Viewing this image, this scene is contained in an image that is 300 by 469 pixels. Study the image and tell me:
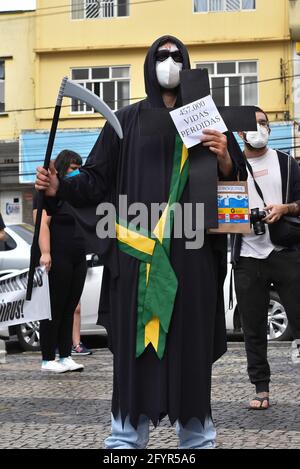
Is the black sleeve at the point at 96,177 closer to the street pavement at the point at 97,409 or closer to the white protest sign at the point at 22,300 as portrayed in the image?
the street pavement at the point at 97,409

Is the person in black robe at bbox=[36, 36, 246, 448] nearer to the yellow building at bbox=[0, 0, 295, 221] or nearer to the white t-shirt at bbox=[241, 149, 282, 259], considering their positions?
the white t-shirt at bbox=[241, 149, 282, 259]

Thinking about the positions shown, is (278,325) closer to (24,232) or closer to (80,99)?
(24,232)

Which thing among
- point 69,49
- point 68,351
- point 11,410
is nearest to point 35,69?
point 69,49

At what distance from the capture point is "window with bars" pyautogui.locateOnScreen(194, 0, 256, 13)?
28.0 metres

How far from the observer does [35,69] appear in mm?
28688

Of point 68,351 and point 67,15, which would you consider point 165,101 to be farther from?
point 67,15

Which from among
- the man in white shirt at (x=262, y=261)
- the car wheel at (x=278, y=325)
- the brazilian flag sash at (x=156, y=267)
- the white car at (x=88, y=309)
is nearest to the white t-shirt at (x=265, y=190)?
the man in white shirt at (x=262, y=261)

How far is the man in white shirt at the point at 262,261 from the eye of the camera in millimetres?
5750

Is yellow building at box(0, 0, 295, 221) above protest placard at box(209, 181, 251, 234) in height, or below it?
above

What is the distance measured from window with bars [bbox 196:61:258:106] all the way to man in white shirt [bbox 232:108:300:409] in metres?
22.7

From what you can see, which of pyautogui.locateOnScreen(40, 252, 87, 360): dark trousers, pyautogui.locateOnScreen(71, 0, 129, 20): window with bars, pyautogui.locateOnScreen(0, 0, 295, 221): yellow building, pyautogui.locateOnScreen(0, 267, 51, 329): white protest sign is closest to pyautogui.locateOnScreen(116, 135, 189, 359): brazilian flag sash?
pyautogui.locateOnScreen(0, 267, 51, 329): white protest sign

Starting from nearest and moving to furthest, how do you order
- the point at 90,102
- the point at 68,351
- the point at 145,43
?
the point at 90,102 < the point at 68,351 < the point at 145,43

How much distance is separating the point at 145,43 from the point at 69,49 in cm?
255

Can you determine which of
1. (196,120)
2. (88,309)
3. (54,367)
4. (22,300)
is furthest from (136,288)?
(88,309)
